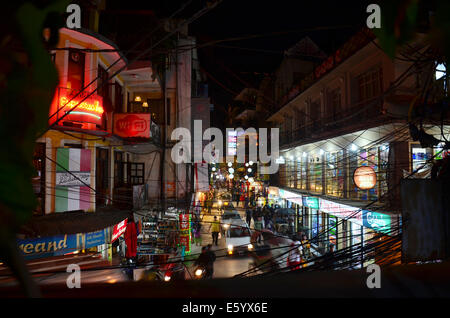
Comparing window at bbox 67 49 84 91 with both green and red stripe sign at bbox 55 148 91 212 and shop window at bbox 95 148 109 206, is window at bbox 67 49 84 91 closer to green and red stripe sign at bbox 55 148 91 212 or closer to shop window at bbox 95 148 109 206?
green and red stripe sign at bbox 55 148 91 212

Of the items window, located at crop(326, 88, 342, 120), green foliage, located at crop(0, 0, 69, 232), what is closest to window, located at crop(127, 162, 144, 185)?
window, located at crop(326, 88, 342, 120)

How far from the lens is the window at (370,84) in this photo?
44.1ft

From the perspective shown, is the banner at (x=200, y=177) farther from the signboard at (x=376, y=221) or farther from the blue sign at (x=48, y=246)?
the signboard at (x=376, y=221)

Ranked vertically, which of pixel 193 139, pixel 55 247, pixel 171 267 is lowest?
pixel 171 267

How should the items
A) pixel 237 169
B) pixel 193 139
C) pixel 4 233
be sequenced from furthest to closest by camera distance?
pixel 237 169 < pixel 193 139 < pixel 4 233

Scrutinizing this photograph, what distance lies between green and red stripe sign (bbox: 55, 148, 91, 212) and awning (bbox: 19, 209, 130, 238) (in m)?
0.35

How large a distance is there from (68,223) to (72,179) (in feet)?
5.83

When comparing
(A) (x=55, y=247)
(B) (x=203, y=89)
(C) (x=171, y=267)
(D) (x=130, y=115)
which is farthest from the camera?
(B) (x=203, y=89)

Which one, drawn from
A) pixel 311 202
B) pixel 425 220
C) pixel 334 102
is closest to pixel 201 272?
pixel 425 220
